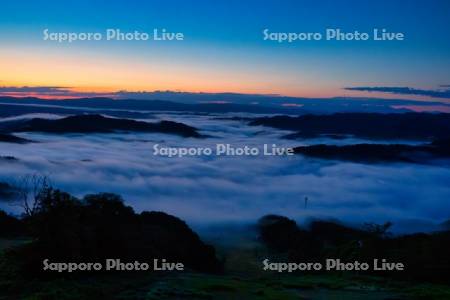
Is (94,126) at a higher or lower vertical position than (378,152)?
higher

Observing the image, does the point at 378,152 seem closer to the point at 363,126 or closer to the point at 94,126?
the point at 363,126

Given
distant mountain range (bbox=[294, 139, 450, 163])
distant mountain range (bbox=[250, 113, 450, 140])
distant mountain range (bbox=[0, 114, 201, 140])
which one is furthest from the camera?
distant mountain range (bbox=[250, 113, 450, 140])

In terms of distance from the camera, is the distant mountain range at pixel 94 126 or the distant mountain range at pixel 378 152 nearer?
the distant mountain range at pixel 378 152

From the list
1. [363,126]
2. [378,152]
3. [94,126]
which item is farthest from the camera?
[363,126]

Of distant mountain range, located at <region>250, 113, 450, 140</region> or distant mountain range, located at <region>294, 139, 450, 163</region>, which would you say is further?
distant mountain range, located at <region>250, 113, 450, 140</region>

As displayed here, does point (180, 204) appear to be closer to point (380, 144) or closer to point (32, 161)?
point (32, 161)

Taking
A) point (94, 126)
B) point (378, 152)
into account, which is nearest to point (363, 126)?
point (378, 152)

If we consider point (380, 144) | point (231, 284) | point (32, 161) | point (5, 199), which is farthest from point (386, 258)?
point (380, 144)

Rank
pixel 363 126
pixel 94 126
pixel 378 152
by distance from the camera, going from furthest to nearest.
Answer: pixel 363 126 < pixel 94 126 < pixel 378 152

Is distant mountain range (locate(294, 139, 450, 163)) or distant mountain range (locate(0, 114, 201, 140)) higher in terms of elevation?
distant mountain range (locate(0, 114, 201, 140))

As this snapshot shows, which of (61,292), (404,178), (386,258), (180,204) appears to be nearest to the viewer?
(61,292)

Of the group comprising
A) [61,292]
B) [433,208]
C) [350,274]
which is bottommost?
[433,208]
